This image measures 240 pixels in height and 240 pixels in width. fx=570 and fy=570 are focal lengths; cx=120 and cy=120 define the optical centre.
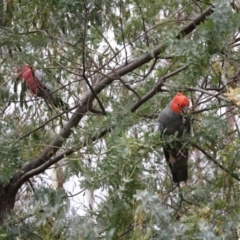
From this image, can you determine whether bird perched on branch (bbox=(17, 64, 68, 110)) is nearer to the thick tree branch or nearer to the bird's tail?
the bird's tail

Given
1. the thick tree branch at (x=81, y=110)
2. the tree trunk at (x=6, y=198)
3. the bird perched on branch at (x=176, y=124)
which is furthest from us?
the tree trunk at (x=6, y=198)

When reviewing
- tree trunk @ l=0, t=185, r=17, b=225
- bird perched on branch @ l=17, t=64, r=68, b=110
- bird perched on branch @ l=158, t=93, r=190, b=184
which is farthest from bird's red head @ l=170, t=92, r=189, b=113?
tree trunk @ l=0, t=185, r=17, b=225

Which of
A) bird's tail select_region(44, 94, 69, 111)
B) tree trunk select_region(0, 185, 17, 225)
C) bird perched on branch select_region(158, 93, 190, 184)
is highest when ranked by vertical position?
bird's tail select_region(44, 94, 69, 111)

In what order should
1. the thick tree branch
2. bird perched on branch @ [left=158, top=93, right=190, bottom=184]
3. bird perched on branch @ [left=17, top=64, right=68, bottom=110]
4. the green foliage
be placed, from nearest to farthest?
the green foliage, bird perched on branch @ [left=158, top=93, right=190, bottom=184], the thick tree branch, bird perched on branch @ [left=17, top=64, right=68, bottom=110]

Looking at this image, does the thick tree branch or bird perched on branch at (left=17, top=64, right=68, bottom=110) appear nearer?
the thick tree branch

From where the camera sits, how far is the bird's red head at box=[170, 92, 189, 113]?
75.4 inches

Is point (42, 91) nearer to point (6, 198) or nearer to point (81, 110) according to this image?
point (81, 110)

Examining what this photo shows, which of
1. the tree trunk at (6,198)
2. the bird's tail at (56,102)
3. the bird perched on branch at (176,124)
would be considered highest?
the bird's tail at (56,102)

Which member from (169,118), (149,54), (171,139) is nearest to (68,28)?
(149,54)

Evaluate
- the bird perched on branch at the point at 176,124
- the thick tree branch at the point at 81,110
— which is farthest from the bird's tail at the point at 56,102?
the bird perched on branch at the point at 176,124

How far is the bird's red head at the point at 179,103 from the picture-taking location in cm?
192

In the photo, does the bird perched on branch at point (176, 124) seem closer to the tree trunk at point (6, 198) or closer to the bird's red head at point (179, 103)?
the bird's red head at point (179, 103)

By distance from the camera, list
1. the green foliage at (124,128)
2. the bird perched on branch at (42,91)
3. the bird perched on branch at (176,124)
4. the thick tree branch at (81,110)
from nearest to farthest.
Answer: the green foliage at (124,128) < the bird perched on branch at (176,124) < the thick tree branch at (81,110) < the bird perched on branch at (42,91)

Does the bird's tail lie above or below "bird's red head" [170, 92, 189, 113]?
above
